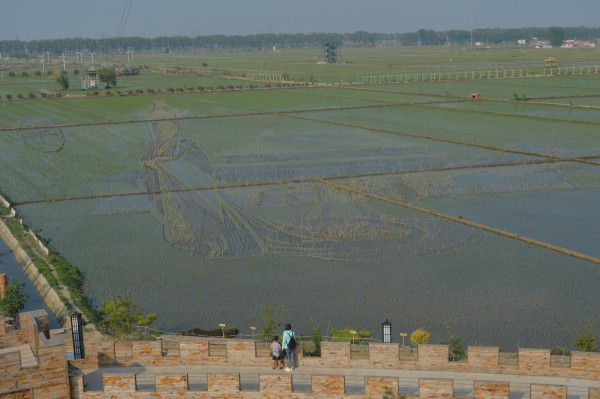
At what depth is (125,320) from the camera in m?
14.9

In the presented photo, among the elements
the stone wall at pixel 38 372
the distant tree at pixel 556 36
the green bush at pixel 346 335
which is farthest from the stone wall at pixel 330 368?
the distant tree at pixel 556 36

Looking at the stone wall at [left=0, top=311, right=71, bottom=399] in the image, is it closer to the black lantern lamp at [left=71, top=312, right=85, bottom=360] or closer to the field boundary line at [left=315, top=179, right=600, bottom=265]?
the black lantern lamp at [left=71, top=312, right=85, bottom=360]

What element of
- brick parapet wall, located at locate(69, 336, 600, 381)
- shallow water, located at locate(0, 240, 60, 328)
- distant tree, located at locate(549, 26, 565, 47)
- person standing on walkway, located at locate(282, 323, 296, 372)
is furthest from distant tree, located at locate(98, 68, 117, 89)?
distant tree, located at locate(549, 26, 565, 47)

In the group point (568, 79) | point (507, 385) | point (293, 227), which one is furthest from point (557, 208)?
point (568, 79)

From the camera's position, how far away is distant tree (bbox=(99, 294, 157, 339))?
14469 millimetres

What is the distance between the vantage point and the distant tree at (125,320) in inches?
570

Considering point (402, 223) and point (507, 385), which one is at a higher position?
point (507, 385)

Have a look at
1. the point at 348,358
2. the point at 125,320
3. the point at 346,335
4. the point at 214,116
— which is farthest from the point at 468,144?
the point at 348,358

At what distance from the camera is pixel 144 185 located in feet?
98.4

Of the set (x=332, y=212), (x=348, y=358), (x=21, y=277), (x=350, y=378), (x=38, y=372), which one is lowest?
(x=21, y=277)

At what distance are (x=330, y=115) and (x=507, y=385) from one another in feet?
140

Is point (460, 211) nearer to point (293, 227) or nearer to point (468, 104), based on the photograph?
point (293, 227)

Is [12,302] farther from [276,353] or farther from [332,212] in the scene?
[332,212]

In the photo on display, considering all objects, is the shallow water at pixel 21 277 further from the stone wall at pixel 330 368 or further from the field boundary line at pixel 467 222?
the field boundary line at pixel 467 222
